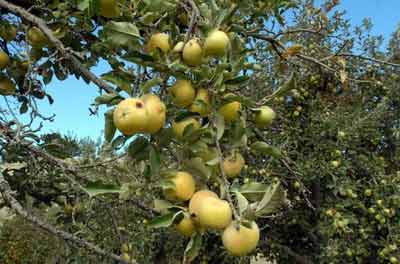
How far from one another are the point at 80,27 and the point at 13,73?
511mm

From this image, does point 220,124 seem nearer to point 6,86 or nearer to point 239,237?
point 239,237

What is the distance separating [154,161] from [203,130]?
0.13m

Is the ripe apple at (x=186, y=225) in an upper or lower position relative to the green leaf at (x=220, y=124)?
lower

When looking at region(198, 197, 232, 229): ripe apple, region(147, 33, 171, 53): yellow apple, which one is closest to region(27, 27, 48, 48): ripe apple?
region(147, 33, 171, 53): yellow apple

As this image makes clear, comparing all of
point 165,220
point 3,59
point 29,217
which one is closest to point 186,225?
point 165,220

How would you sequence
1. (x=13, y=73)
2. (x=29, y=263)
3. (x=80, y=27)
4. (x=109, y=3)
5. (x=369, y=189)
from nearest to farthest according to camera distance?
(x=109, y=3) → (x=80, y=27) → (x=13, y=73) → (x=369, y=189) → (x=29, y=263)

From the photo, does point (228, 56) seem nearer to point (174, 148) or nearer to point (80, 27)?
point (174, 148)

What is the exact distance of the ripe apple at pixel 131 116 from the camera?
3.02 ft

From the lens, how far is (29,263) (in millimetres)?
10055

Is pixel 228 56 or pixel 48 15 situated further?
pixel 48 15

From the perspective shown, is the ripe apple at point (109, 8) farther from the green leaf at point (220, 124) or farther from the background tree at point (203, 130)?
the green leaf at point (220, 124)

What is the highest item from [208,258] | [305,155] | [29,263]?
[305,155]

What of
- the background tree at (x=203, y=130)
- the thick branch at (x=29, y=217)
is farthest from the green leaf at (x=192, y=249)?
the thick branch at (x=29, y=217)

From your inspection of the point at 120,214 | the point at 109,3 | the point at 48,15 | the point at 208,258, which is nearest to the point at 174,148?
the point at 109,3
